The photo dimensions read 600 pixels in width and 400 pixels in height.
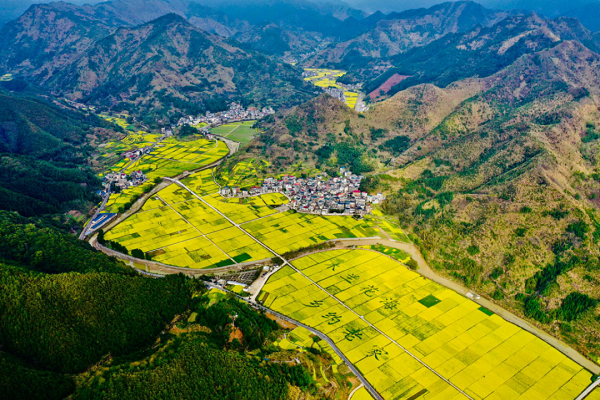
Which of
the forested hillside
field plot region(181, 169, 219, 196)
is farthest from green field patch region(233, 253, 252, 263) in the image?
field plot region(181, 169, 219, 196)

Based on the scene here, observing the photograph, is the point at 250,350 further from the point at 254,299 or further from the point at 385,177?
the point at 385,177

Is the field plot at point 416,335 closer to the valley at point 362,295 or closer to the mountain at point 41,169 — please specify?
the valley at point 362,295

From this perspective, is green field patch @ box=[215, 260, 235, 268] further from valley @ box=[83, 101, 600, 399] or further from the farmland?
valley @ box=[83, 101, 600, 399]

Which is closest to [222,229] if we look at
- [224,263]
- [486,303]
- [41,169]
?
[224,263]

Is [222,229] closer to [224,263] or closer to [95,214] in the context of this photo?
[224,263]

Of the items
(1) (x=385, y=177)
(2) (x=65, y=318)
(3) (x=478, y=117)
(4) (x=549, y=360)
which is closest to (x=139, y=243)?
(2) (x=65, y=318)

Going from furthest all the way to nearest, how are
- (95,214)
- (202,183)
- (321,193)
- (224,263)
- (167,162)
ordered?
(167,162)
(202,183)
(321,193)
(95,214)
(224,263)

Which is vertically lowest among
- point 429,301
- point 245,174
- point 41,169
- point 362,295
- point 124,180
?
point 41,169
